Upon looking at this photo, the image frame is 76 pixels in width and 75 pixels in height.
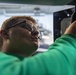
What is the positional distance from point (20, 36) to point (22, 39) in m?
0.02

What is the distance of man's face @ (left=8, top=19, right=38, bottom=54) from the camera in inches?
29.9

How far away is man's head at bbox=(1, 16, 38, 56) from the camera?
0.76m

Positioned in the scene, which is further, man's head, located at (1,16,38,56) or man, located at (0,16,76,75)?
man's head, located at (1,16,38,56)

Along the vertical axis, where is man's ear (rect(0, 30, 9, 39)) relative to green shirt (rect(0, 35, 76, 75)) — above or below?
above

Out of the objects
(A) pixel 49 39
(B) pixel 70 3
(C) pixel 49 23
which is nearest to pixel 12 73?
(B) pixel 70 3

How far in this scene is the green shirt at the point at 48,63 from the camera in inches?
20.5

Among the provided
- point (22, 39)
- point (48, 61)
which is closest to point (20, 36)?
point (22, 39)

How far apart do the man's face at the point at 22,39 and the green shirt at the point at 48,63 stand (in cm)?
19

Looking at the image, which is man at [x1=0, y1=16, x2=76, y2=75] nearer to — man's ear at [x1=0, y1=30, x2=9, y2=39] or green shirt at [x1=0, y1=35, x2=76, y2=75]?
green shirt at [x1=0, y1=35, x2=76, y2=75]

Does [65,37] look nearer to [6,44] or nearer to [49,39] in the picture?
[6,44]

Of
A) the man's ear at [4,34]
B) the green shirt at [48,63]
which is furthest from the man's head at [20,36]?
the green shirt at [48,63]

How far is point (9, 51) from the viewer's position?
755 mm


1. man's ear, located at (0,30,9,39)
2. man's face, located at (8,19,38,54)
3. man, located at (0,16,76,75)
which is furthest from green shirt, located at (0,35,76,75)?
man's ear, located at (0,30,9,39)

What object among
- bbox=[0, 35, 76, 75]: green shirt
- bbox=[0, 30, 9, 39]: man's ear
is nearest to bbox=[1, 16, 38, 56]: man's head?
bbox=[0, 30, 9, 39]: man's ear
